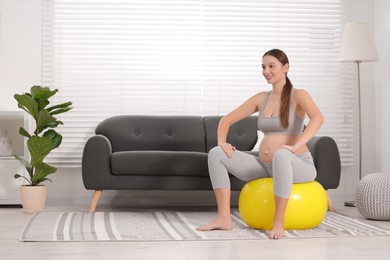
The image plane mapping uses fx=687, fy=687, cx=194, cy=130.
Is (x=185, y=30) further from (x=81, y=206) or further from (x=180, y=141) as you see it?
(x=81, y=206)

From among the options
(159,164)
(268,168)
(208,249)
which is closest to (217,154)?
(268,168)

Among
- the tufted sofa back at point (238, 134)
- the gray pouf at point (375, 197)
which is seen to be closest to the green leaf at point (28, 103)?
the tufted sofa back at point (238, 134)

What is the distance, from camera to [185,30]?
6234mm

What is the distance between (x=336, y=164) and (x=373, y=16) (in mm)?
1910

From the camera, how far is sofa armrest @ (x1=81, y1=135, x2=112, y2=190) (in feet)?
16.8

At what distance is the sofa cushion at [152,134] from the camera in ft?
19.0

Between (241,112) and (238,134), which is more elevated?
(241,112)

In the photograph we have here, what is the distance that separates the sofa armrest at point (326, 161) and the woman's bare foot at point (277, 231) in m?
1.44

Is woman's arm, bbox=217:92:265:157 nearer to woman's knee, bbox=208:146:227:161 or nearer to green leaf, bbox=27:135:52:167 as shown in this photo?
woman's knee, bbox=208:146:227:161

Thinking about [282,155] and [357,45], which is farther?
[357,45]

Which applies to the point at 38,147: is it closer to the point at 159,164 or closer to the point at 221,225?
the point at 159,164

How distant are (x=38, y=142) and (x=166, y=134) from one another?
110cm

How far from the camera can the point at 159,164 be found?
516 centimetres

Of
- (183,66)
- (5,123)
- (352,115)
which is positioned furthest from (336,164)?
(5,123)
